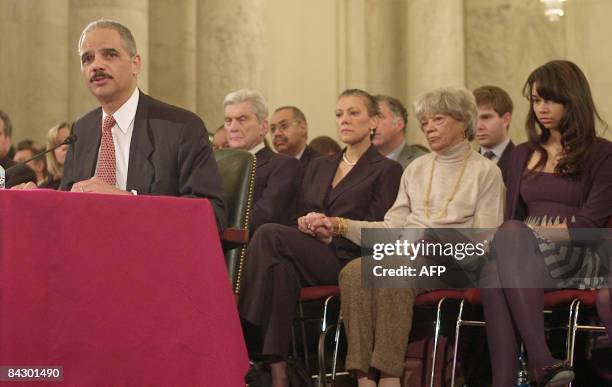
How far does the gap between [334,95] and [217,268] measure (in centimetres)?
727

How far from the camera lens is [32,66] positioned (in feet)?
31.6

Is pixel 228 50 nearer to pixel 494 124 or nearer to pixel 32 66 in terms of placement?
pixel 32 66

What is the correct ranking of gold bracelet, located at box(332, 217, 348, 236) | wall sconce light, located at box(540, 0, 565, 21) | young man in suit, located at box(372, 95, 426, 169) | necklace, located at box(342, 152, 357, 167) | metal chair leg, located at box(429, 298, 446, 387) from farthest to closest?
wall sconce light, located at box(540, 0, 565, 21) < young man in suit, located at box(372, 95, 426, 169) < necklace, located at box(342, 152, 357, 167) < gold bracelet, located at box(332, 217, 348, 236) < metal chair leg, located at box(429, 298, 446, 387)

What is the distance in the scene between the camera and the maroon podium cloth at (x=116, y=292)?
3.62 meters

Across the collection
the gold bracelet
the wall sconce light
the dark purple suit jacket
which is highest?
the wall sconce light

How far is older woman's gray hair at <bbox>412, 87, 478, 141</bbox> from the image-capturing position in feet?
19.6

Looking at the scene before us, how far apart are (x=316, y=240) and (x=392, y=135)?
1.97 m

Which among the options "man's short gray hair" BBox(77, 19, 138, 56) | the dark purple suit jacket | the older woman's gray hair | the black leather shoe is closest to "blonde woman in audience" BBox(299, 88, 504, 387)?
the older woman's gray hair

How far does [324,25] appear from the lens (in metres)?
11.3

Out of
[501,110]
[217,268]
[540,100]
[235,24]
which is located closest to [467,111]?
[540,100]

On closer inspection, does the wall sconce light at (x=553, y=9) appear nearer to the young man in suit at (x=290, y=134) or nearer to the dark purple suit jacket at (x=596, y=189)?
the young man in suit at (x=290, y=134)

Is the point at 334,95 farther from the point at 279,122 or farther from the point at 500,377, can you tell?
the point at 500,377

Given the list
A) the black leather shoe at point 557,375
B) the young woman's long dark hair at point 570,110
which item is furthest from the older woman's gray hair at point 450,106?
the black leather shoe at point 557,375

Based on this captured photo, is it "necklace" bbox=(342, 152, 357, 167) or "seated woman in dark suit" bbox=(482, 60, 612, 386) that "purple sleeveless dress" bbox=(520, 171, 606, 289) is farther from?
"necklace" bbox=(342, 152, 357, 167)
